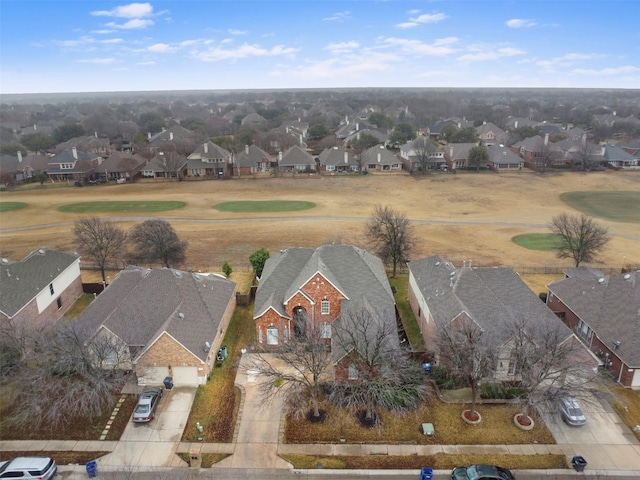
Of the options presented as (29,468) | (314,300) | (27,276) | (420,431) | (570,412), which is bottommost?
(420,431)

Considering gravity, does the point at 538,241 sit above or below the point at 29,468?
below

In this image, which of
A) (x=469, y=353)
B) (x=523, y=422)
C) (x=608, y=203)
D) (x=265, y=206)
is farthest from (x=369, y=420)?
(x=608, y=203)

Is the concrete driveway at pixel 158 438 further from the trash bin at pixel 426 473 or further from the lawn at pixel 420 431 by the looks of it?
the trash bin at pixel 426 473

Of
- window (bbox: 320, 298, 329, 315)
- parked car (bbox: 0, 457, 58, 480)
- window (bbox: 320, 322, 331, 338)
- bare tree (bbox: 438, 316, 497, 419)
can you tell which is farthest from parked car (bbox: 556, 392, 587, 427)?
parked car (bbox: 0, 457, 58, 480)

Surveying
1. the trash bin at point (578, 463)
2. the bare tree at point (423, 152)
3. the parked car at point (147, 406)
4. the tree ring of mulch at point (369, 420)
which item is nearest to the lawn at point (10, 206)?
the parked car at point (147, 406)

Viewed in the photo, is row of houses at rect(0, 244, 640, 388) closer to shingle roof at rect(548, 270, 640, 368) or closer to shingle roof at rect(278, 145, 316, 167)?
shingle roof at rect(548, 270, 640, 368)

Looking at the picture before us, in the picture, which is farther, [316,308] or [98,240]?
[98,240]

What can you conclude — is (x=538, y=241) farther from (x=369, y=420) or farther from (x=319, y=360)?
(x=319, y=360)
